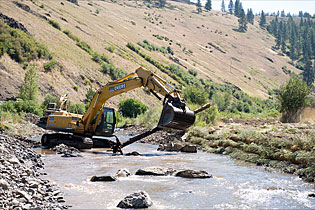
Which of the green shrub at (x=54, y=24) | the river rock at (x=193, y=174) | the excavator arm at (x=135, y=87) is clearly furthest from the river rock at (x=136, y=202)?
the green shrub at (x=54, y=24)

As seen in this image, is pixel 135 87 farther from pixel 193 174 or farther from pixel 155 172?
pixel 193 174

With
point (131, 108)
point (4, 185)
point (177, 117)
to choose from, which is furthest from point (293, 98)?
point (131, 108)

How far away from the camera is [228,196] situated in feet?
38.9

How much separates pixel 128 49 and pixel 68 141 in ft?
262

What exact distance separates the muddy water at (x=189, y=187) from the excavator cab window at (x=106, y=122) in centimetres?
551

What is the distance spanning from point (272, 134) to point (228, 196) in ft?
37.1

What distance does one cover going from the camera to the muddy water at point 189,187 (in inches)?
426

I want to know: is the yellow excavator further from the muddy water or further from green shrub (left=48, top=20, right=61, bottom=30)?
green shrub (left=48, top=20, right=61, bottom=30)

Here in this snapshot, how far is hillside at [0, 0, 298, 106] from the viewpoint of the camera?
67188 millimetres

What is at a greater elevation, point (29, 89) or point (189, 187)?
point (189, 187)

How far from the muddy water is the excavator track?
4703 millimetres

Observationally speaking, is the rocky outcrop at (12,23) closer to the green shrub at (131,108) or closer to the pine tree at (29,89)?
the pine tree at (29,89)

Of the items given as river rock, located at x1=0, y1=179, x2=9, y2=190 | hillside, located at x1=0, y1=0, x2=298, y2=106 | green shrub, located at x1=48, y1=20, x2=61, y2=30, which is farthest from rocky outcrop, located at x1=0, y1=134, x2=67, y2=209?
green shrub, located at x1=48, y1=20, x2=61, y2=30

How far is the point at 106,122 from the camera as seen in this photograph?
81.0 feet
